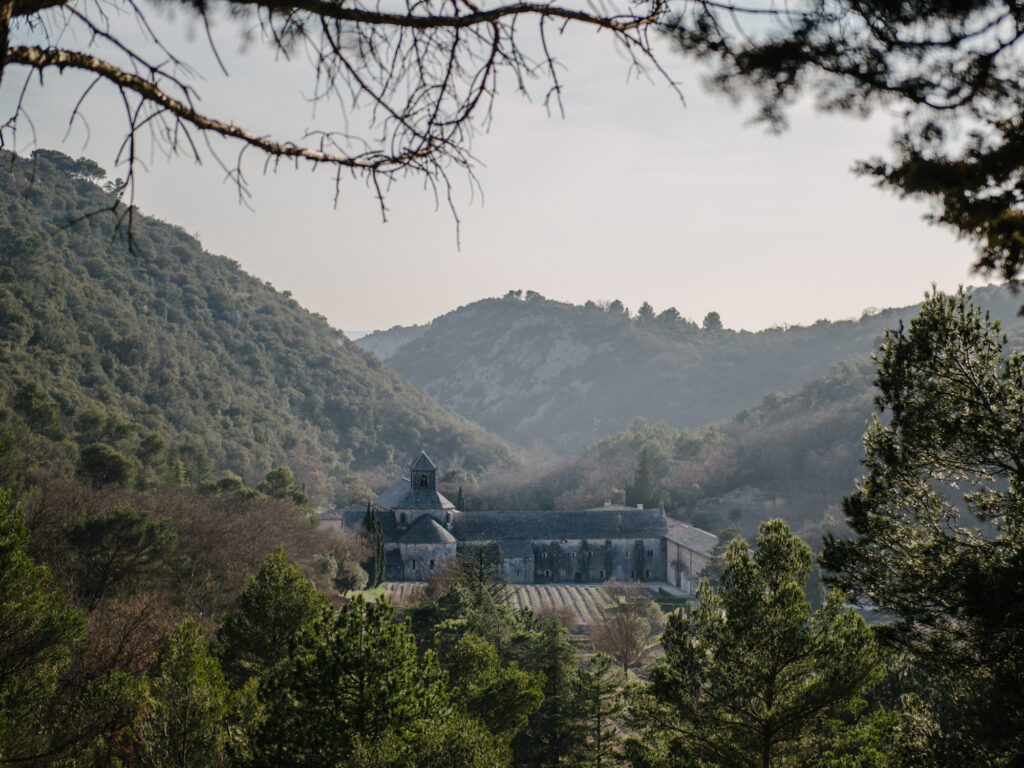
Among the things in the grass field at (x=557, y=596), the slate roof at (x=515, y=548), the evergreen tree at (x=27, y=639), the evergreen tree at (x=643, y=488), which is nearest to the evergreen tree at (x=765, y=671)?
the evergreen tree at (x=27, y=639)

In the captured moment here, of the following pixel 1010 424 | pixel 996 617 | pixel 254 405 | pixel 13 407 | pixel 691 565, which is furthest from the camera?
pixel 254 405

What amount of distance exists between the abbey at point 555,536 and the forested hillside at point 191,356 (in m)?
13.7

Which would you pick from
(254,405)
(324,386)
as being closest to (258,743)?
(254,405)

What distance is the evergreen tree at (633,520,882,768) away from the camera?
11.1m

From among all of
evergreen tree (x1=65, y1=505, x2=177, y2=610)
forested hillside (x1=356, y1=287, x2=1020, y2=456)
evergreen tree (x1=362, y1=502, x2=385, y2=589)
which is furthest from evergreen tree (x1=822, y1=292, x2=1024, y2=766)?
forested hillside (x1=356, y1=287, x2=1020, y2=456)

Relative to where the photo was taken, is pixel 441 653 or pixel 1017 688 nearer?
pixel 1017 688

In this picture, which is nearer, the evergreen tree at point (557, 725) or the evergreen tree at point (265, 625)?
the evergreen tree at point (265, 625)

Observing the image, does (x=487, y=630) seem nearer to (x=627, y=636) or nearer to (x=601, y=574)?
(x=627, y=636)

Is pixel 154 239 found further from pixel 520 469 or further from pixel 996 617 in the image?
pixel 996 617

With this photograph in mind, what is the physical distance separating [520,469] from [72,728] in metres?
80.6

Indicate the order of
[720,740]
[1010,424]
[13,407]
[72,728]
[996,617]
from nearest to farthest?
[996,617] → [1010,424] → [720,740] → [72,728] → [13,407]

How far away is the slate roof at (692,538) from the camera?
1982 inches

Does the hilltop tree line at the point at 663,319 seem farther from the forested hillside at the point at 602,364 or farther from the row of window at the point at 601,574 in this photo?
the row of window at the point at 601,574

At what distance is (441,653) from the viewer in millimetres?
21906
